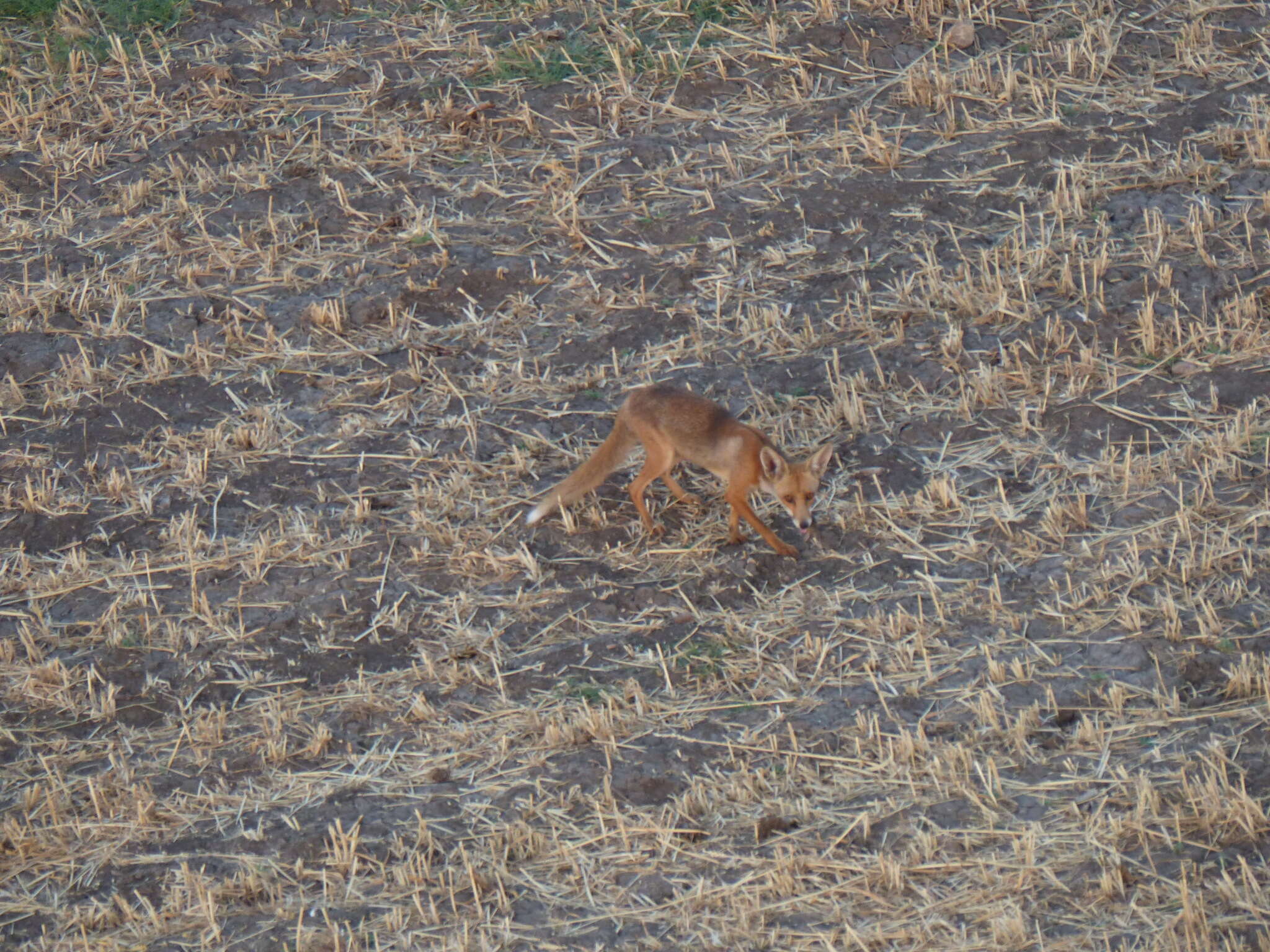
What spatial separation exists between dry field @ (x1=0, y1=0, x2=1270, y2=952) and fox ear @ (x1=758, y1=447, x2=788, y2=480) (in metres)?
0.46

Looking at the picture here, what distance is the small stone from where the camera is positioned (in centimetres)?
1139

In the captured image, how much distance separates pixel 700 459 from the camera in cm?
786

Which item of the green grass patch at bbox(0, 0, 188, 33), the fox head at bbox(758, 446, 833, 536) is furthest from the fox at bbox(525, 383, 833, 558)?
the green grass patch at bbox(0, 0, 188, 33)

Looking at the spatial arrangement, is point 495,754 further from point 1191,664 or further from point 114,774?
point 1191,664

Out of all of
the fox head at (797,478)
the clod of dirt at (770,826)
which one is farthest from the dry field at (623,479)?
the fox head at (797,478)

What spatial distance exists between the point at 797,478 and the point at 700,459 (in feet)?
1.82

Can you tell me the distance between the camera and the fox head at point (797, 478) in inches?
298

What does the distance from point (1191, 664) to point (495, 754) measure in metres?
3.01

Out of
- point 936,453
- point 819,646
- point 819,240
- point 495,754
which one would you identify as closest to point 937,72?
point 819,240

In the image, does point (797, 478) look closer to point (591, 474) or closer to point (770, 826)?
point (591, 474)

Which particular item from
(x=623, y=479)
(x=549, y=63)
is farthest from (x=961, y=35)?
(x=623, y=479)

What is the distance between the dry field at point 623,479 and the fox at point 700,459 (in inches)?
7.3

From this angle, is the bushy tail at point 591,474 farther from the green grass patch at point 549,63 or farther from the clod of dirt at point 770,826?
the green grass patch at point 549,63

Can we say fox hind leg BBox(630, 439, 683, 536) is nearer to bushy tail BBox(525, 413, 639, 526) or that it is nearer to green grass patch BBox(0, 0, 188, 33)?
bushy tail BBox(525, 413, 639, 526)
